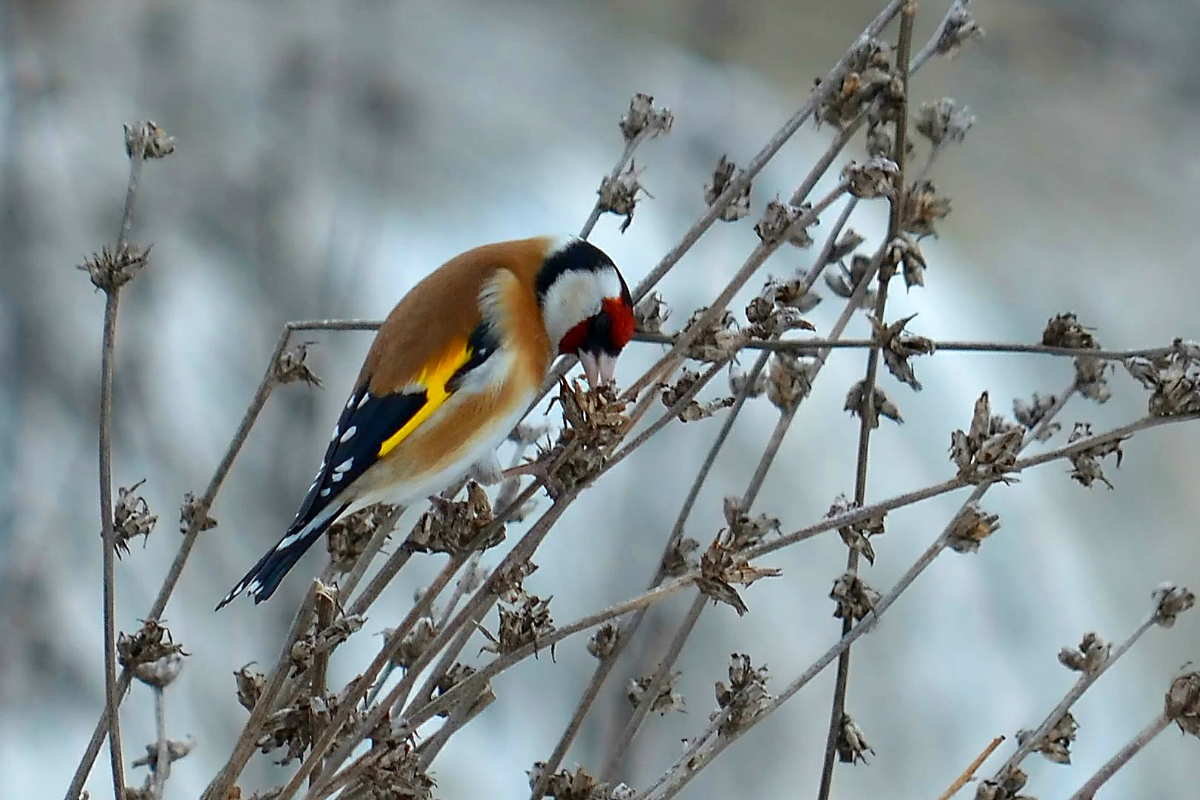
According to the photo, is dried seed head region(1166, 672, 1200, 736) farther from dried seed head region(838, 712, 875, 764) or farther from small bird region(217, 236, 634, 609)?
small bird region(217, 236, 634, 609)

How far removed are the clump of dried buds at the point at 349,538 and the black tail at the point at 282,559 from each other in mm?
19

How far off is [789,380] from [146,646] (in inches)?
15.9

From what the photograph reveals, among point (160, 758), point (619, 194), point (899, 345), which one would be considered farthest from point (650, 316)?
point (160, 758)

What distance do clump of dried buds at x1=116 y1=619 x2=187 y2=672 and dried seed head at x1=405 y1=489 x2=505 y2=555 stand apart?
13 cm

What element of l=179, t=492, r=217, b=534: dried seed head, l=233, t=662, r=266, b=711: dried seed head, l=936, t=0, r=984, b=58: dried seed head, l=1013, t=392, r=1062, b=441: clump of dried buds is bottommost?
l=233, t=662, r=266, b=711: dried seed head

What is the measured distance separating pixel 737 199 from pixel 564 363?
22cm

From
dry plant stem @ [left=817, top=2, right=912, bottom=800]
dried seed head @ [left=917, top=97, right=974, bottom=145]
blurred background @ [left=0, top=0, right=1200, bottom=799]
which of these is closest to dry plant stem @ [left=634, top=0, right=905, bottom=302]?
dry plant stem @ [left=817, top=2, right=912, bottom=800]

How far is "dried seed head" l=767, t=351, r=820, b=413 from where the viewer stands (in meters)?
0.74

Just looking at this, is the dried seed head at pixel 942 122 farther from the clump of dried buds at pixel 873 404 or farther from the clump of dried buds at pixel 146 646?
the clump of dried buds at pixel 146 646

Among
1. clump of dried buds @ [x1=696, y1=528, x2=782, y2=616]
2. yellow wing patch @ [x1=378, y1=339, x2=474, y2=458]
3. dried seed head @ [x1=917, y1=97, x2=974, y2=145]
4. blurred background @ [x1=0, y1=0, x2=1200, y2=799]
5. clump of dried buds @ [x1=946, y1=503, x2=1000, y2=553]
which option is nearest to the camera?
clump of dried buds @ [x1=696, y1=528, x2=782, y2=616]

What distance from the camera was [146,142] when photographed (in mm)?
703

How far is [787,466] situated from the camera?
1.78m

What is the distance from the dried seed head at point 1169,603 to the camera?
0.75 meters

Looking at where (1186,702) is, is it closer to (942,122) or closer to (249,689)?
(942,122)
